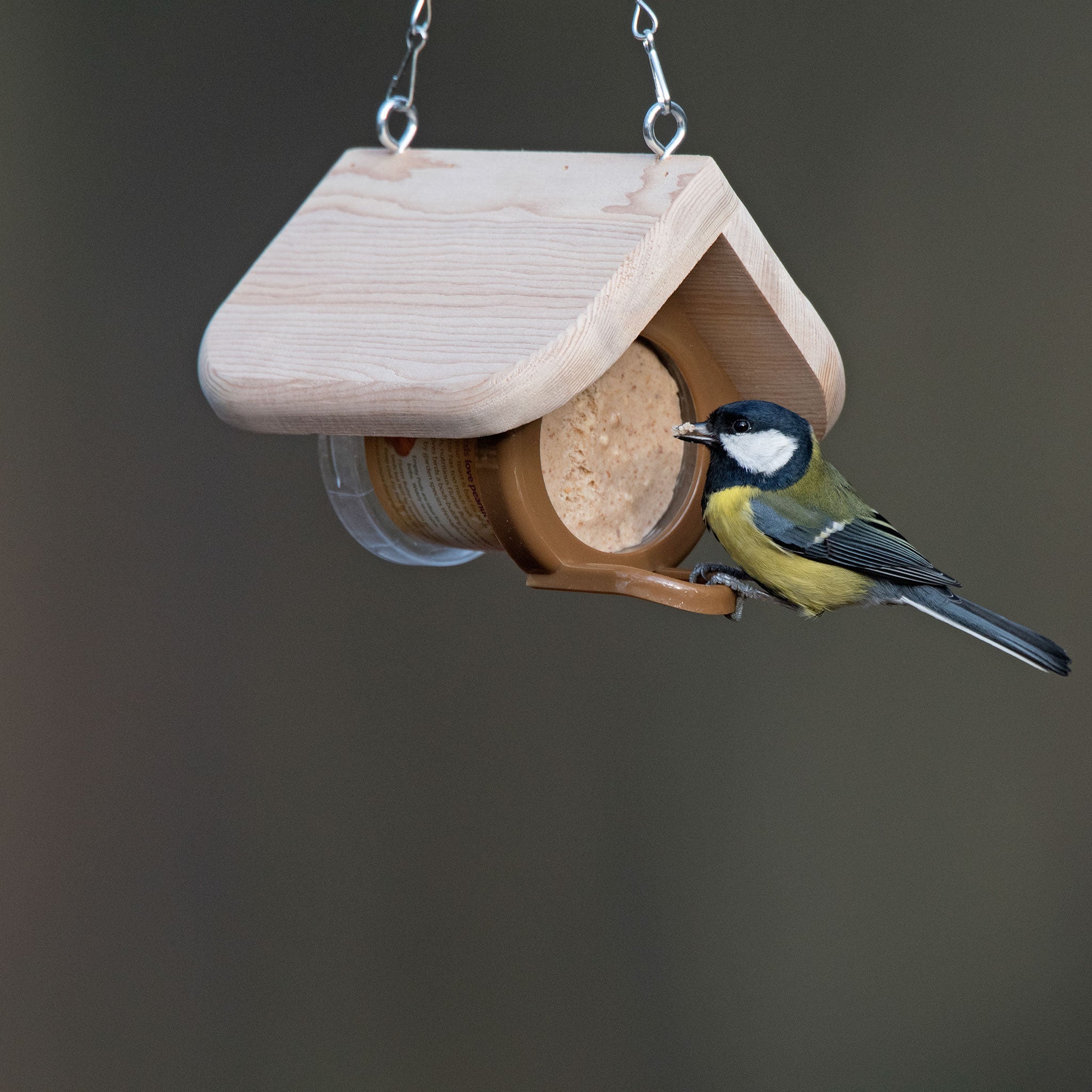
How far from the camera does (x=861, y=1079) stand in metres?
2.71

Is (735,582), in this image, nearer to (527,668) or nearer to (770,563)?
(770,563)

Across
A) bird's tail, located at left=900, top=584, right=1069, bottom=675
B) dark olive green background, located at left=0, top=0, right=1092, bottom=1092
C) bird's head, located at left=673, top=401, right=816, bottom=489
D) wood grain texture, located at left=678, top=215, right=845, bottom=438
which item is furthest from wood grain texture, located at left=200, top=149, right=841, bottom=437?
dark olive green background, located at left=0, top=0, right=1092, bottom=1092

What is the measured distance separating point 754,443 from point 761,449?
0.01m

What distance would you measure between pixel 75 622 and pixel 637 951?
1.21 metres

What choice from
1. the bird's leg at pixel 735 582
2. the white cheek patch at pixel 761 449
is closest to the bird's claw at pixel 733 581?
the bird's leg at pixel 735 582

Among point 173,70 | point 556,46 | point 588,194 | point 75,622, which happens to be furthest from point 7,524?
point 588,194

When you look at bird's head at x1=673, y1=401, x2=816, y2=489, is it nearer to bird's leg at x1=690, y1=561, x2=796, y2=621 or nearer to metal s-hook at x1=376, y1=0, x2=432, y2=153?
bird's leg at x1=690, y1=561, x2=796, y2=621

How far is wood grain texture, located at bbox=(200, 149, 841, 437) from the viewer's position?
117 centimetres

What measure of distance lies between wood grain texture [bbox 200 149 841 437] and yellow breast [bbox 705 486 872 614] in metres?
0.17

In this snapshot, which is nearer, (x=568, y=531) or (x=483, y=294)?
(x=483, y=294)

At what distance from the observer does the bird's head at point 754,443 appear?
50.9 inches

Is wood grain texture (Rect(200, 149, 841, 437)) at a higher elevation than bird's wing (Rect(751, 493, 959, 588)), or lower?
higher

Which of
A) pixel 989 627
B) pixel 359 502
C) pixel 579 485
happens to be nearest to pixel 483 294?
pixel 579 485

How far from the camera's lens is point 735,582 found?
1.36 m
